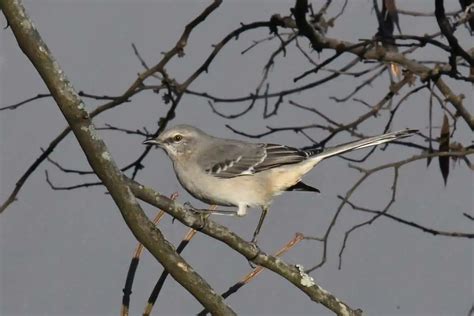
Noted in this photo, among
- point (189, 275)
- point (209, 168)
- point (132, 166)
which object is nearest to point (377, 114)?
point (209, 168)

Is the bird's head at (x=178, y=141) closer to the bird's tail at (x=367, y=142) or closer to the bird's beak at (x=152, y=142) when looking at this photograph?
the bird's beak at (x=152, y=142)

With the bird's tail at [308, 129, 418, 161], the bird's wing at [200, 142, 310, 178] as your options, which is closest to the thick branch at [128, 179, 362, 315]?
the bird's tail at [308, 129, 418, 161]

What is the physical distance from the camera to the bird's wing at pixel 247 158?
3.68 m

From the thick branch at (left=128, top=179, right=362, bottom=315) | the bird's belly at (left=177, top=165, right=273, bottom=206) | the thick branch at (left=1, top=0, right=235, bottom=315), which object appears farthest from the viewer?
the bird's belly at (left=177, top=165, right=273, bottom=206)

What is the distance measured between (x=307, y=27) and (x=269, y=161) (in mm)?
606

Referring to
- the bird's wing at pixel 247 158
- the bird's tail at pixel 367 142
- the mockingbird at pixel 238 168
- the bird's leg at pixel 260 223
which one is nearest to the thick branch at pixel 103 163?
the bird's leg at pixel 260 223

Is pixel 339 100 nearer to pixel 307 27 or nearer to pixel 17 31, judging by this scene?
pixel 307 27

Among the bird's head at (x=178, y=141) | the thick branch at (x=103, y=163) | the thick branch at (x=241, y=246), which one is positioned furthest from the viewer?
the bird's head at (x=178, y=141)

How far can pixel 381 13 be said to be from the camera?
3914mm

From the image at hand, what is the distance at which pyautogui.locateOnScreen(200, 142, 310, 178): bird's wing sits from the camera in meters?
3.68

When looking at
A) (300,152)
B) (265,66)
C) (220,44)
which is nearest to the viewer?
(300,152)

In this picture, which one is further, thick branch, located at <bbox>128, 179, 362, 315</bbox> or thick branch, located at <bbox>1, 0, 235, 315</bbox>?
thick branch, located at <bbox>128, 179, 362, 315</bbox>

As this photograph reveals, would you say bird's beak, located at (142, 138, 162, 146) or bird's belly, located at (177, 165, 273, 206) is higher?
bird's beak, located at (142, 138, 162, 146)

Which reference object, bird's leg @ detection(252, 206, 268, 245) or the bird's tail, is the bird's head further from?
the bird's tail
